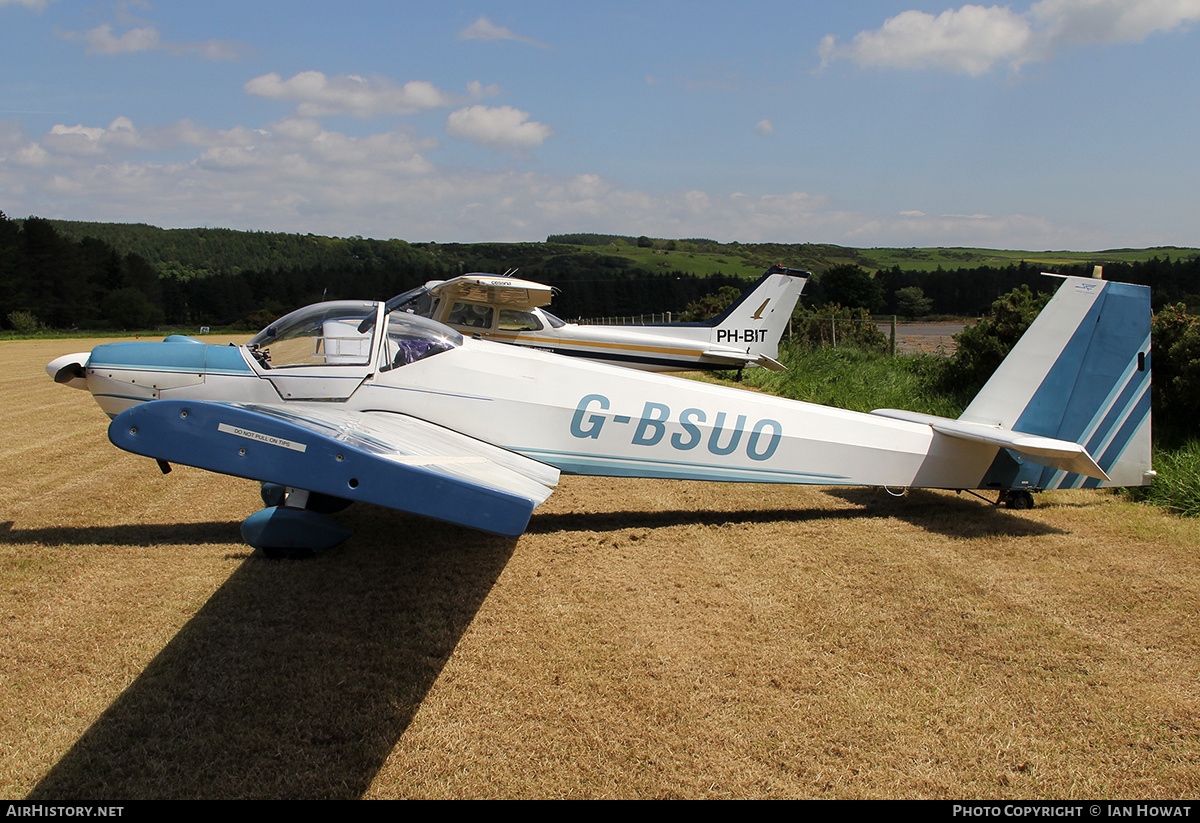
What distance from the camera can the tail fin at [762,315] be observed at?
46.8 ft

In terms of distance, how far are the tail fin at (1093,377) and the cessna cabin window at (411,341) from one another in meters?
4.38

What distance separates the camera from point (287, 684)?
3.17 meters

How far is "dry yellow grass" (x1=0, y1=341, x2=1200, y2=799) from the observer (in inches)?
103

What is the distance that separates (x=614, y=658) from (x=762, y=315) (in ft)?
39.2

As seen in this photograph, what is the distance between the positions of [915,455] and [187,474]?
23.0ft

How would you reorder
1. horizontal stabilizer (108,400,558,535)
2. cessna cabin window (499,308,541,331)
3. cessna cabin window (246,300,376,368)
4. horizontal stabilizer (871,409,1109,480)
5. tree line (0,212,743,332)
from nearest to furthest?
Answer: 1. horizontal stabilizer (108,400,558,535)
2. horizontal stabilizer (871,409,1109,480)
3. cessna cabin window (246,300,376,368)
4. cessna cabin window (499,308,541,331)
5. tree line (0,212,743,332)

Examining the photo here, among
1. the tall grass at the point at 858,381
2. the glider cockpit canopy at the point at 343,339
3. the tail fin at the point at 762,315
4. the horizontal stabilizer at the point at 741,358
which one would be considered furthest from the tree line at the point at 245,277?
the glider cockpit canopy at the point at 343,339

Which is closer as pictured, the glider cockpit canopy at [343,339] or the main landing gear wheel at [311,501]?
the glider cockpit canopy at [343,339]

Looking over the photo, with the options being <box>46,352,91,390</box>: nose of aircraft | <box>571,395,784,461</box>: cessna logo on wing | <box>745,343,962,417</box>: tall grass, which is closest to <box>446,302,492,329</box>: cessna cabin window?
<box>745,343,962,417</box>: tall grass

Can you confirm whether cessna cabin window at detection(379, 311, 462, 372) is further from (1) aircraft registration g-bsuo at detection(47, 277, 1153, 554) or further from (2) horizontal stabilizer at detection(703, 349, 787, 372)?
(2) horizontal stabilizer at detection(703, 349, 787, 372)

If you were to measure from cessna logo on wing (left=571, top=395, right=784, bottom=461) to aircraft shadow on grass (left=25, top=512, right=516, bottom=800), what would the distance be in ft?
3.90

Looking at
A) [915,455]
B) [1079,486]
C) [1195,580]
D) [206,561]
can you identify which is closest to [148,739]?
[206,561]

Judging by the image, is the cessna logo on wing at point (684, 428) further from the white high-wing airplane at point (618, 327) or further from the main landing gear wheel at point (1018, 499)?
the white high-wing airplane at point (618, 327)

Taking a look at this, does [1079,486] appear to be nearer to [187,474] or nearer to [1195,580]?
[1195,580]
